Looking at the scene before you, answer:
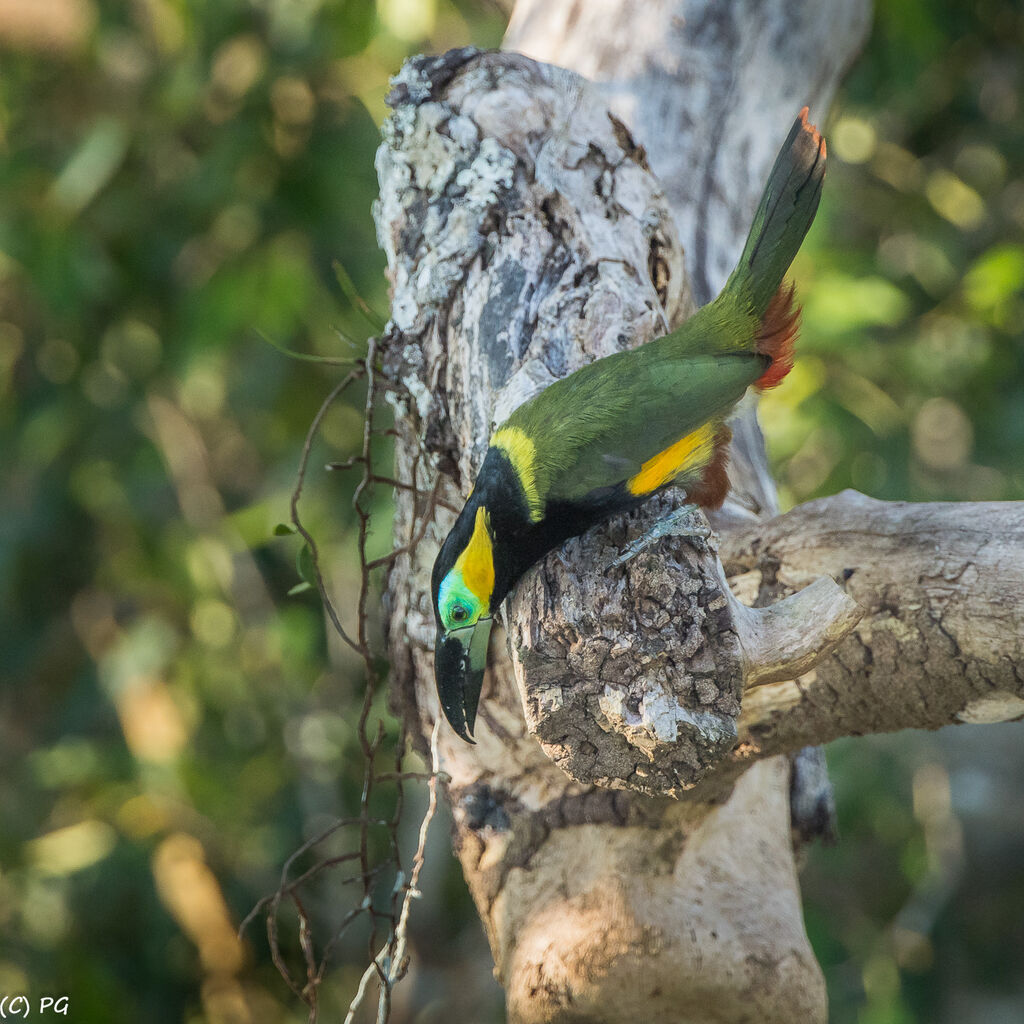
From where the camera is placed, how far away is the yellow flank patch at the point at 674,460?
6.13ft

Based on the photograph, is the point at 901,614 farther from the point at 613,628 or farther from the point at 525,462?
the point at 525,462

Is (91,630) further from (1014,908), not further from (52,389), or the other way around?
(1014,908)

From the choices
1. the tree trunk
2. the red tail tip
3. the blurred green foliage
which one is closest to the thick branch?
the tree trunk

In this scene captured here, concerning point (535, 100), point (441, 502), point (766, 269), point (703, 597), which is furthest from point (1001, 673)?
point (535, 100)

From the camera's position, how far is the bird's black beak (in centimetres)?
184

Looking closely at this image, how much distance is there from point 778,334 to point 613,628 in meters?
0.90

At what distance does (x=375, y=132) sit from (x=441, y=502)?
2.38 m

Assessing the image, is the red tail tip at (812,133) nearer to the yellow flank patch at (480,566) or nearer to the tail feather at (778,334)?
the tail feather at (778,334)

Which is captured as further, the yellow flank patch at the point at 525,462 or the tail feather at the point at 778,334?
the tail feather at the point at 778,334

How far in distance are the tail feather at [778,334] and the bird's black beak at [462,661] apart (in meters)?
0.83

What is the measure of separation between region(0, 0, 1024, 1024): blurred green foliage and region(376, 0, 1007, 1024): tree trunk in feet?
5.46

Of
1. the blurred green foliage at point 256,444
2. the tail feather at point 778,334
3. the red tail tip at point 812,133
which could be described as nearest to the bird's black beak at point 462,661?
the tail feather at point 778,334

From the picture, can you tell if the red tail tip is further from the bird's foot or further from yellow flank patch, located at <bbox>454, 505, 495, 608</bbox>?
yellow flank patch, located at <bbox>454, 505, 495, 608</bbox>

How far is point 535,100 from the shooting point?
2.18 m
